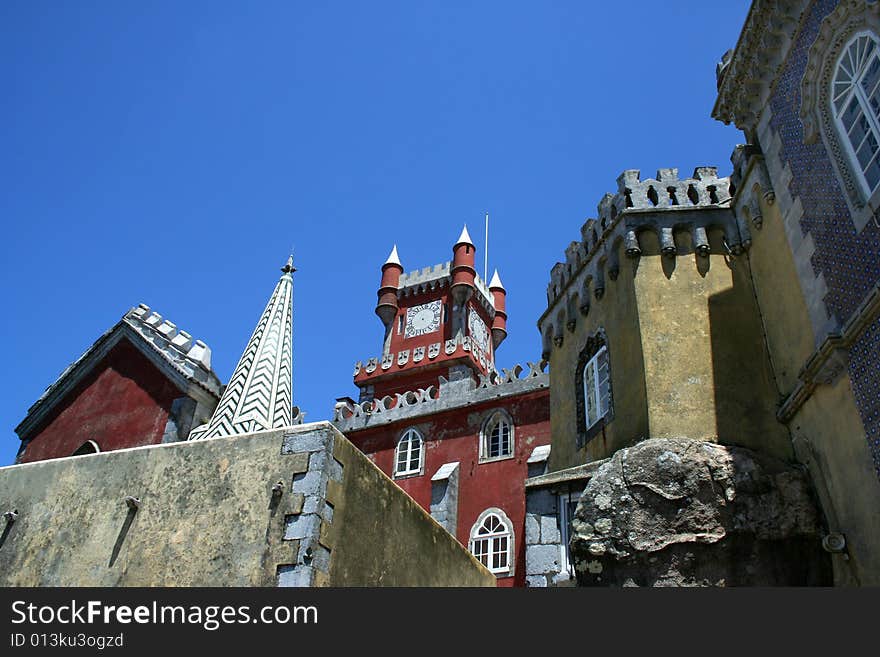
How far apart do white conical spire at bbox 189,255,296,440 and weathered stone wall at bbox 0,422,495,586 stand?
2.38 m

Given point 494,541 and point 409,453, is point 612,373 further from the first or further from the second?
point 409,453

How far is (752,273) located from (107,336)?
45.5 ft

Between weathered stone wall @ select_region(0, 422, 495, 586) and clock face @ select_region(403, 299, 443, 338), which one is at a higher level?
clock face @ select_region(403, 299, 443, 338)

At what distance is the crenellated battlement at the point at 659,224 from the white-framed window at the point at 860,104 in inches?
92.5

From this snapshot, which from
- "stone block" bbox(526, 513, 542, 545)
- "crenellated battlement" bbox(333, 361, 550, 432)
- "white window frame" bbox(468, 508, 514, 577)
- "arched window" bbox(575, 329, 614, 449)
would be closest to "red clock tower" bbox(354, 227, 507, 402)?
"crenellated battlement" bbox(333, 361, 550, 432)

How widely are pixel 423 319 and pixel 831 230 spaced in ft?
104

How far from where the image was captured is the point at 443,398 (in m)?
26.2

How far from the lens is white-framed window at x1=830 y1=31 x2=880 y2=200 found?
8.18 meters

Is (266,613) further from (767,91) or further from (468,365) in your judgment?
(468,365)

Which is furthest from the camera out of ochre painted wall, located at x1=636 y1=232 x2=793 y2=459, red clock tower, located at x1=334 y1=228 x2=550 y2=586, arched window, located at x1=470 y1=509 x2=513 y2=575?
red clock tower, located at x1=334 y1=228 x2=550 y2=586

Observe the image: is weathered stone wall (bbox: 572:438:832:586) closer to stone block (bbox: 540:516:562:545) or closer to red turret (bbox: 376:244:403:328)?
stone block (bbox: 540:516:562:545)

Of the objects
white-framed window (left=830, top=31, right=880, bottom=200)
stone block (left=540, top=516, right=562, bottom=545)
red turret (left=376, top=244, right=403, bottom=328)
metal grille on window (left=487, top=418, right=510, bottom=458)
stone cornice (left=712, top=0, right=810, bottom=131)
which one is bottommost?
stone block (left=540, top=516, right=562, bottom=545)

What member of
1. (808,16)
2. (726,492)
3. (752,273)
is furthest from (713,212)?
(726,492)

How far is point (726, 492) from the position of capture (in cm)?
864
